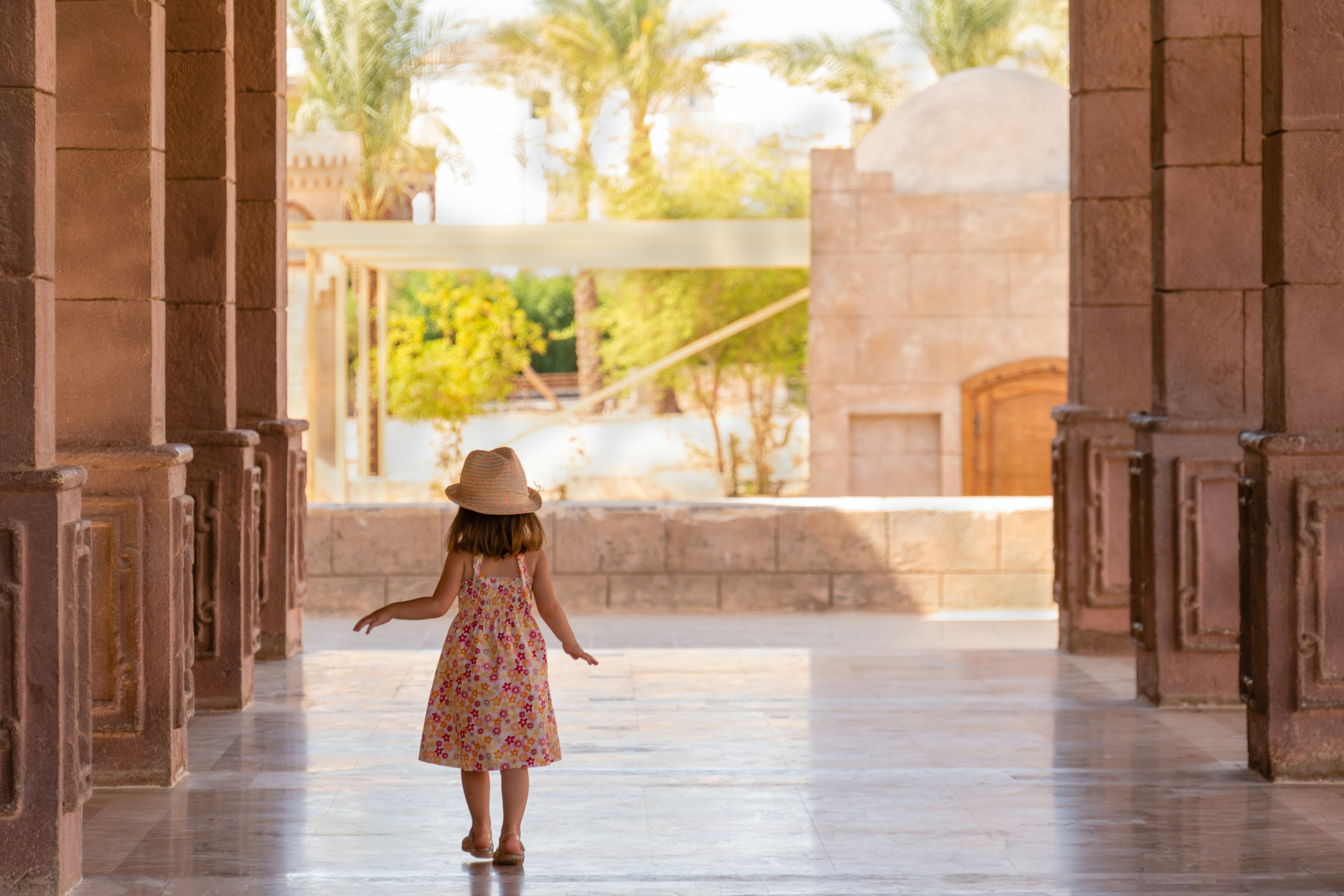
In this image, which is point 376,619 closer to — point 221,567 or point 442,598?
point 442,598

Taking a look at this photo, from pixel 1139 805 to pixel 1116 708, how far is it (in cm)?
202

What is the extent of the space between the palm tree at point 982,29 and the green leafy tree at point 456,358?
1213 cm

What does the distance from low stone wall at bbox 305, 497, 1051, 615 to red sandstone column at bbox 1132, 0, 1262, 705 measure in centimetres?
376

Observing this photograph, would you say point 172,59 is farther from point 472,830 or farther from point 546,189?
point 546,189

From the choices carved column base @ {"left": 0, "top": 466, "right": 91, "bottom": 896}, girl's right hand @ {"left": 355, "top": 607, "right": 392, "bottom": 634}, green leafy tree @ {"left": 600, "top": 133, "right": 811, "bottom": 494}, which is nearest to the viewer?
carved column base @ {"left": 0, "top": 466, "right": 91, "bottom": 896}

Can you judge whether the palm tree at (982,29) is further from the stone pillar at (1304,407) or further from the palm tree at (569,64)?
the stone pillar at (1304,407)

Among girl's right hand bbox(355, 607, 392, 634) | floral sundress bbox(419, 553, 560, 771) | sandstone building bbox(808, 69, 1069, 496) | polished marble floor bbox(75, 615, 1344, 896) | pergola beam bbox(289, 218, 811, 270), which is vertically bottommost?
polished marble floor bbox(75, 615, 1344, 896)

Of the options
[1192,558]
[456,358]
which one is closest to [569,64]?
[456,358]

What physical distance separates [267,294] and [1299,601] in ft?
18.7

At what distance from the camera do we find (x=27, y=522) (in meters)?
4.81

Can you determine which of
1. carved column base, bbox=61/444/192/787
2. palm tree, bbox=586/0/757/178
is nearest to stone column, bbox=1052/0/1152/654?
carved column base, bbox=61/444/192/787

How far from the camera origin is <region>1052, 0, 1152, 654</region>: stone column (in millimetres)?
9555

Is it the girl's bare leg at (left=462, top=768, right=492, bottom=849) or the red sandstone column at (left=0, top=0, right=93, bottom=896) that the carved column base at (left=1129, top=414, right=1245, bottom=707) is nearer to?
the girl's bare leg at (left=462, top=768, right=492, bottom=849)

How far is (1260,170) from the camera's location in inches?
300
